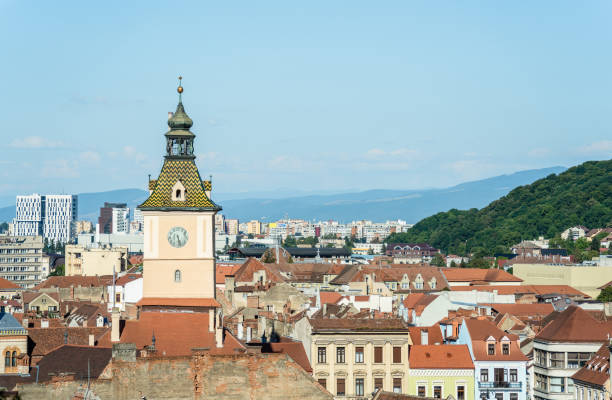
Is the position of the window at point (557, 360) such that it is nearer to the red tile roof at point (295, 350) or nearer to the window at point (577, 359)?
the window at point (577, 359)

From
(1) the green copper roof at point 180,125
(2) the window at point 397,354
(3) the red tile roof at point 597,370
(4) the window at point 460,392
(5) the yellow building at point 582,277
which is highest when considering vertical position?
(1) the green copper roof at point 180,125

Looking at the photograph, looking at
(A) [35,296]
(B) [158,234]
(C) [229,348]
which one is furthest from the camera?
(A) [35,296]

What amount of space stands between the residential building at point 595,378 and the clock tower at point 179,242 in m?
21.3

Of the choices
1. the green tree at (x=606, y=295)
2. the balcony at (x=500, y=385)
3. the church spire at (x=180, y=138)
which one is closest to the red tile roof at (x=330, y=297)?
the balcony at (x=500, y=385)

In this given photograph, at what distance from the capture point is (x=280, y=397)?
4638 cm

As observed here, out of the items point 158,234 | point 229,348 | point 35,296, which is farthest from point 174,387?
point 35,296

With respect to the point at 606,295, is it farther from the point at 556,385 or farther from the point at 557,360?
the point at 556,385

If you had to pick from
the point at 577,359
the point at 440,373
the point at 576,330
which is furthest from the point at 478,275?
the point at 440,373

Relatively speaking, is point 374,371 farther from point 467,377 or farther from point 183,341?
point 183,341

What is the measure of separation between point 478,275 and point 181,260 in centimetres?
12067

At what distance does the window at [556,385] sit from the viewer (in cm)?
7538

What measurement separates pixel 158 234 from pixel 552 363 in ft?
88.4

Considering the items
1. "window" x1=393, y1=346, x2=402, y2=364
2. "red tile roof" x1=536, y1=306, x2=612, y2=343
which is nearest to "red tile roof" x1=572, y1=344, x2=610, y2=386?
"red tile roof" x1=536, y1=306, x2=612, y2=343

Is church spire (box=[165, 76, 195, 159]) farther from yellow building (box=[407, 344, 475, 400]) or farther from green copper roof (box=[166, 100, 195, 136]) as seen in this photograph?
yellow building (box=[407, 344, 475, 400])
